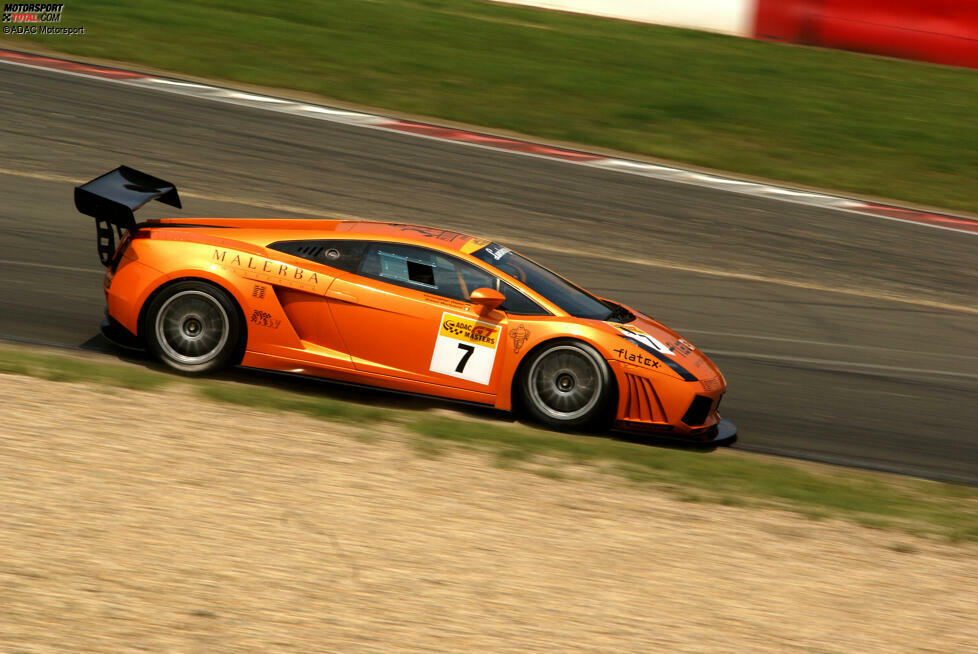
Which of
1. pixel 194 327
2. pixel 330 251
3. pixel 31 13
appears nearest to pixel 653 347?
pixel 330 251

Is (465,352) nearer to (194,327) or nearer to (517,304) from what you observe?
(517,304)

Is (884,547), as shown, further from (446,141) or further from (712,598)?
(446,141)

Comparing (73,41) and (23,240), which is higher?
(73,41)

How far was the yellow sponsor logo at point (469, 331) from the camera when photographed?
301 inches

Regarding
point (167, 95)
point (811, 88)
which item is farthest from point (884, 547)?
point (811, 88)

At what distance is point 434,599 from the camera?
15.9ft

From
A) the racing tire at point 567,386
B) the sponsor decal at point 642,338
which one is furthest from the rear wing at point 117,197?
the sponsor decal at point 642,338

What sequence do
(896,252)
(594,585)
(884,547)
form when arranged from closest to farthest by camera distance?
(594,585), (884,547), (896,252)

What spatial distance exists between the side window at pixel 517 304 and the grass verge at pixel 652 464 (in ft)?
2.81

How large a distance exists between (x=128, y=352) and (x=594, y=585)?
15.7 ft

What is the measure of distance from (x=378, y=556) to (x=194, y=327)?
10.9ft

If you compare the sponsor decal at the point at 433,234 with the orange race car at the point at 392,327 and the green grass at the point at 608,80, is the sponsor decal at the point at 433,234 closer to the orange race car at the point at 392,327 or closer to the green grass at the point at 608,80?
the orange race car at the point at 392,327

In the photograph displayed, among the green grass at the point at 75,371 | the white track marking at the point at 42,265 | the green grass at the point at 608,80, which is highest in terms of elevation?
the green grass at the point at 608,80

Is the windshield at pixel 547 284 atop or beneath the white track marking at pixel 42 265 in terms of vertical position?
atop
